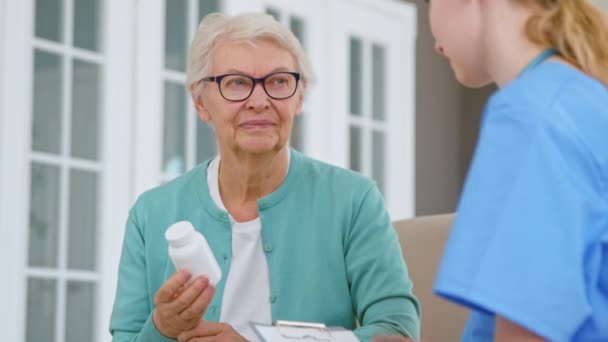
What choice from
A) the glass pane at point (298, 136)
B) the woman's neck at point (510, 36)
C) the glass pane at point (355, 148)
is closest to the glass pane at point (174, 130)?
the glass pane at point (298, 136)

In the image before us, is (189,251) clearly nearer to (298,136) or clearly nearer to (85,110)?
(85,110)

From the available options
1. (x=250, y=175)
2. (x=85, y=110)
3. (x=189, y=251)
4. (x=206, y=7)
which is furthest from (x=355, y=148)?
(x=189, y=251)

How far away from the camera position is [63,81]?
496 cm

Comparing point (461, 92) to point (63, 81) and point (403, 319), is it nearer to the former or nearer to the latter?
point (63, 81)

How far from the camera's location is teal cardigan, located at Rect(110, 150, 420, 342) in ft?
7.22

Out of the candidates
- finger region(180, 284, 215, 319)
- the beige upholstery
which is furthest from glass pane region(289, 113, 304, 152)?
finger region(180, 284, 215, 319)

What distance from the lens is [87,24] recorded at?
505cm

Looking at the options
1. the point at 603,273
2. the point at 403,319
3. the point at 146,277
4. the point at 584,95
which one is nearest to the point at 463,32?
the point at 584,95

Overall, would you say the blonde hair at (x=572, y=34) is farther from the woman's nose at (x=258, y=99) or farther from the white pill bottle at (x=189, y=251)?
the woman's nose at (x=258, y=99)

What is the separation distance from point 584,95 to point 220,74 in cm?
124

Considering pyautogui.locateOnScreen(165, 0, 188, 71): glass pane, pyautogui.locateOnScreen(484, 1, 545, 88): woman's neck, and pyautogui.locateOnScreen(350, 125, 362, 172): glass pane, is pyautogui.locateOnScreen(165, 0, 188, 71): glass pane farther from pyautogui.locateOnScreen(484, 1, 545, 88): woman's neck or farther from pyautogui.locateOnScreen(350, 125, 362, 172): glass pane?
pyautogui.locateOnScreen(484, 1, 545, 88): woman's neck

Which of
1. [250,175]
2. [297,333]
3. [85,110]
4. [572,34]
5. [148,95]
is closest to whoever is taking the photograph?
[572,34]

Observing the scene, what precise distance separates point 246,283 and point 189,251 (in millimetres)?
546

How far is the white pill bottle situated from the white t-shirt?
1.54ft
